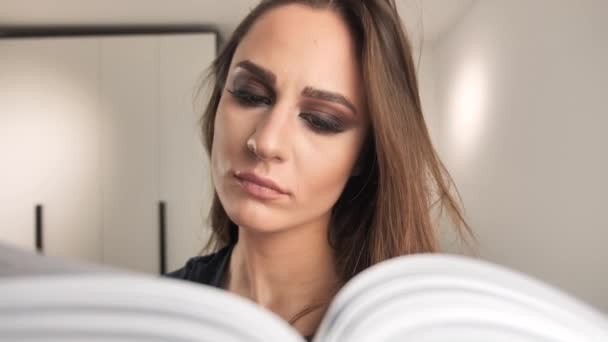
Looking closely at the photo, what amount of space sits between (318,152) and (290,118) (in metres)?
0.04

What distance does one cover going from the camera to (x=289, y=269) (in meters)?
0.43

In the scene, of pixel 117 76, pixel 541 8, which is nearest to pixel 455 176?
pixel 541 8

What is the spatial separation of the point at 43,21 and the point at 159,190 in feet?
3.05

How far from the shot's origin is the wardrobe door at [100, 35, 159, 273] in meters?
2.12

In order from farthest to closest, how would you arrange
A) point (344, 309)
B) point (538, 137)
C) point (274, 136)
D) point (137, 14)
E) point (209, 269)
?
point (137, 14) → point (538, 137) → point (209, 269) → point (274, 136) → point (344, 309)

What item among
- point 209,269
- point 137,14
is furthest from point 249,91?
point 137,14

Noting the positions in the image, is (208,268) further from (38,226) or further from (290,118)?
(38,226)

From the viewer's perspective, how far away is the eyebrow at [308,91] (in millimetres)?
369

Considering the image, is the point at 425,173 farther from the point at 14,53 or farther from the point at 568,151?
the point at 14,53

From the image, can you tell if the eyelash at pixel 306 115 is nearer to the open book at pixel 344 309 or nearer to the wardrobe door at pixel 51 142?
the open book at pixel 344 309

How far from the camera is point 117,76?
2.16 m

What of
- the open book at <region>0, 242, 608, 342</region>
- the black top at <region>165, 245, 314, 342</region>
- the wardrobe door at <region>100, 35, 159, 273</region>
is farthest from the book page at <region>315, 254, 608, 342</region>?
the wardrobe door at <region>100, 35, 159, 273</region>

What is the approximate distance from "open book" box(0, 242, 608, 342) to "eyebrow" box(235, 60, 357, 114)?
234 mm

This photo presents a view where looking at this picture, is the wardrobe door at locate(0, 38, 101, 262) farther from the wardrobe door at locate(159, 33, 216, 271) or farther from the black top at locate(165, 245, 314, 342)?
the black top at locate(165, 245, 314, 342)
